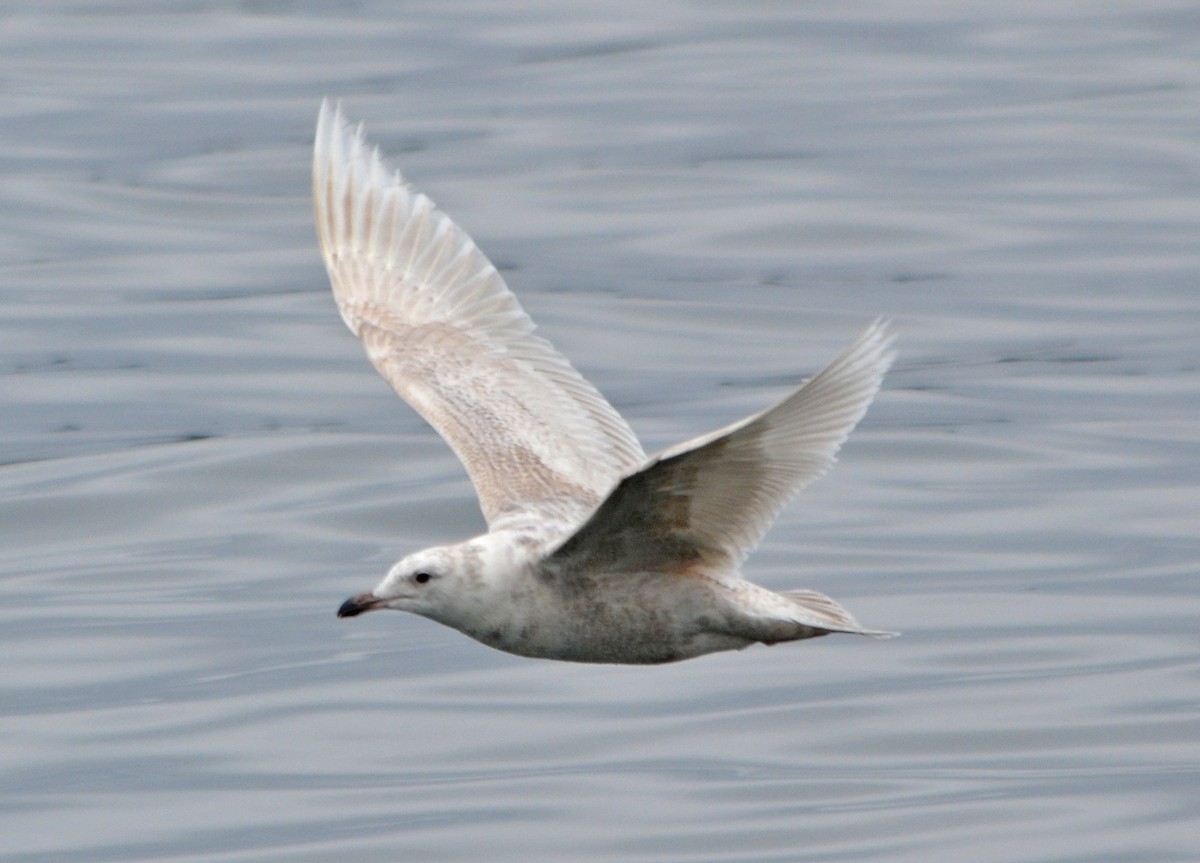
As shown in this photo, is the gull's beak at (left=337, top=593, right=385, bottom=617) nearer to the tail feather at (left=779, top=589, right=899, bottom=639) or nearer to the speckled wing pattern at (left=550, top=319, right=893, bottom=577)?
the speckled wing pattern at (left=550, top=319, right=893, bottom=577)

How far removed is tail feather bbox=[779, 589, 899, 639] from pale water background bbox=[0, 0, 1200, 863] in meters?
3.89

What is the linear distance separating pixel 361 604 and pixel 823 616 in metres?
1.55

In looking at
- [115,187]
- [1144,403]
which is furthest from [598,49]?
[1144,403]

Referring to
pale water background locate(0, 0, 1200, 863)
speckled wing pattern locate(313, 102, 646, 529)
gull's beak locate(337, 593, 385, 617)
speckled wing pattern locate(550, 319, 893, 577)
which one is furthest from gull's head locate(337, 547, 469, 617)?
pale water background locate(0, 0, 1200, 863)

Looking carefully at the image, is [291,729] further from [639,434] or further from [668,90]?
[668,90]

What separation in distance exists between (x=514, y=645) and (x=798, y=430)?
49.5 inches

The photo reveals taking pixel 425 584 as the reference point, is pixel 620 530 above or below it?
above

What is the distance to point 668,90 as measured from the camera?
31531mm

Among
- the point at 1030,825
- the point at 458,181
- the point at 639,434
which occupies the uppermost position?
the point at 458,181

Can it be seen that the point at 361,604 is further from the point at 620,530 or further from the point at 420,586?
the point at 620,530

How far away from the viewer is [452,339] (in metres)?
11.5

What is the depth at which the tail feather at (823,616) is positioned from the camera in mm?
8852

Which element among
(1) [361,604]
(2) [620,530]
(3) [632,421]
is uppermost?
(2) [620,530]

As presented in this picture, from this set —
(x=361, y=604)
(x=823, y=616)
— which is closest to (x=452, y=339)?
(x=361, y=604)
